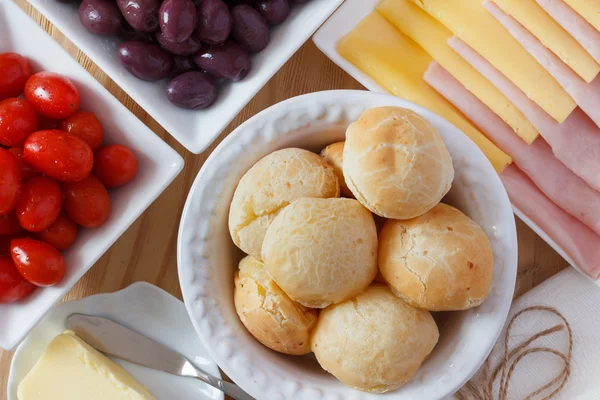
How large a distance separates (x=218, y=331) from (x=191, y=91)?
13.8 inches

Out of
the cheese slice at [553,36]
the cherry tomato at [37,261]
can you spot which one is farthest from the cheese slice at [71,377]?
the cheese slice at [553,36]

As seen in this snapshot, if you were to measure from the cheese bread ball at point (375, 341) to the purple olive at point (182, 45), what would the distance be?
44 centimetres

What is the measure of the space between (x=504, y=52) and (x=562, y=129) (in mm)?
156

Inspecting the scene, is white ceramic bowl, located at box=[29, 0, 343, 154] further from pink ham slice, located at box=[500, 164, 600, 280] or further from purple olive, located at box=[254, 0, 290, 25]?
pink ham slice, located at box=[500, 164, 600, 280]

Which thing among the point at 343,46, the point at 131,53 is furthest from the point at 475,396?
the point at 131,53

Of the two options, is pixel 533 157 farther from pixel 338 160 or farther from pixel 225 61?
pixel 225 61

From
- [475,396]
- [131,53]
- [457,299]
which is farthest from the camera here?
[475,396]

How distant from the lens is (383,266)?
0.75 metres

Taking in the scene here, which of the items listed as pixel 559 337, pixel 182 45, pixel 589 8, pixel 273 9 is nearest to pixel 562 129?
pixel 589 8

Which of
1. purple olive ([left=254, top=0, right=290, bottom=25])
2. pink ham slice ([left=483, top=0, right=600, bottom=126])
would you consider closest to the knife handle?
purple olive ([left=254, top=0, right=290, bottom=25])

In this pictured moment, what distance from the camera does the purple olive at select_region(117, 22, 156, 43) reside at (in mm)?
949

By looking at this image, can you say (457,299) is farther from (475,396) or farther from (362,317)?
(475,396)

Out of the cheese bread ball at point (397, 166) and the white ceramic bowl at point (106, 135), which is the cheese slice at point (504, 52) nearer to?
the cheese bread ball at point (397, 166)

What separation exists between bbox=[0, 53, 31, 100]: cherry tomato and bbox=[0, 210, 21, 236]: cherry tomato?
0.61 feet
